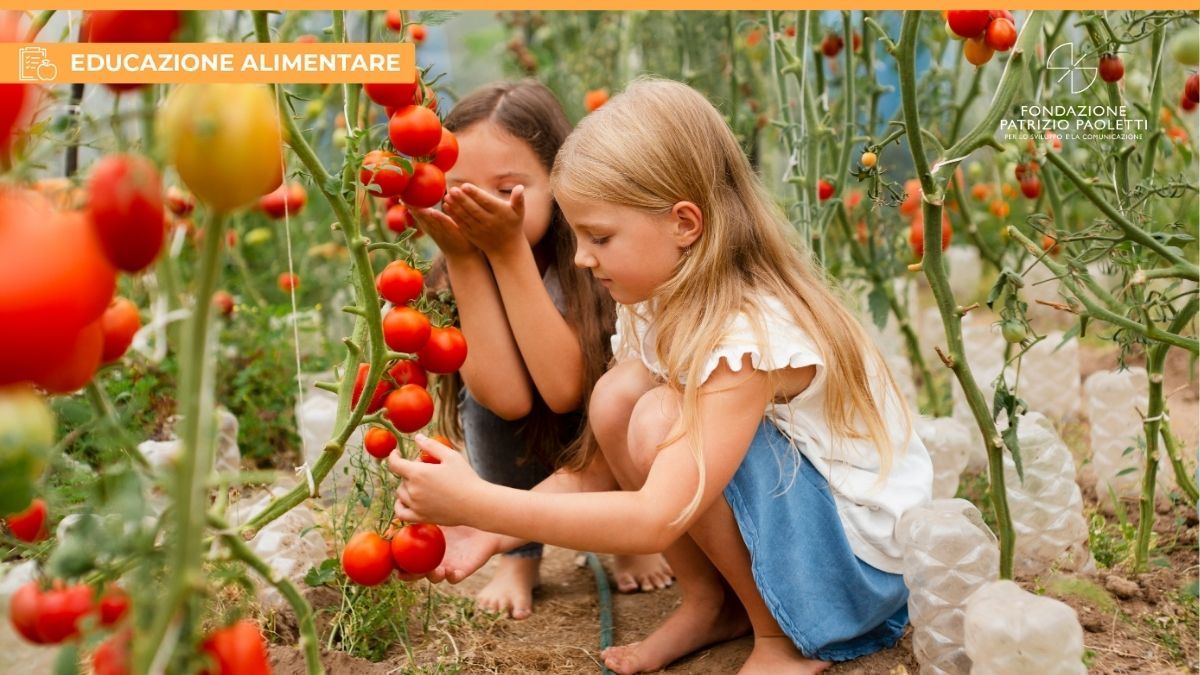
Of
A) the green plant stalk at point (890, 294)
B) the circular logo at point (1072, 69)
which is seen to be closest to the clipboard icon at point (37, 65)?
the circular logo at point (1072, 69)

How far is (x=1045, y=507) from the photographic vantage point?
1.41m

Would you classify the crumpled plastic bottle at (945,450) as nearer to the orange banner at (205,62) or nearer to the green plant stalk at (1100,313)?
the green plant stalk at (1100,313)

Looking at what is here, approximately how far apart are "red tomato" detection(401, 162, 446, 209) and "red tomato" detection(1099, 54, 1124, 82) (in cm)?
86

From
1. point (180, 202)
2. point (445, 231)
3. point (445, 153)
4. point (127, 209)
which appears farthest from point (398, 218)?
point (127, 209)

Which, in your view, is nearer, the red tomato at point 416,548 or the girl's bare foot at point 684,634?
the red tomato at point 416,548

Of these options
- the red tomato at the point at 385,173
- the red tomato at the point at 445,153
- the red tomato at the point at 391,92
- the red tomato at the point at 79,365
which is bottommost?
the red tomato at the point at 79,365

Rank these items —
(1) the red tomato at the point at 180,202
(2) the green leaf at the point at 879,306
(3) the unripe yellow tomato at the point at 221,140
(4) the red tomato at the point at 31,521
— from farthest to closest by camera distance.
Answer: (2) the green leaf at the point at 879,306 < (1) the red tomato at the point at 180,202 < (4) the red tomato at the point at 31,521 < (3) the unripe yellow tomato at the point at 221,140

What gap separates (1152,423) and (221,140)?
1215mm

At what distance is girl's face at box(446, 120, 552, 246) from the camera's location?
1473 millimetres

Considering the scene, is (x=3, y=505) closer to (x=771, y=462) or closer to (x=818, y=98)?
(x=771, y=462)

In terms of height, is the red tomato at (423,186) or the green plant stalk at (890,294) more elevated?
the red tomato at (423,186)

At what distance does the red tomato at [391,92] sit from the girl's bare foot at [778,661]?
2.43 ft

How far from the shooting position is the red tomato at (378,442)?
44.6 inches

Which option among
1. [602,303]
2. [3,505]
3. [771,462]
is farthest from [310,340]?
[3,505]
